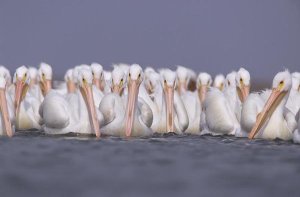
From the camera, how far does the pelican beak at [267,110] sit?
39.1 ft

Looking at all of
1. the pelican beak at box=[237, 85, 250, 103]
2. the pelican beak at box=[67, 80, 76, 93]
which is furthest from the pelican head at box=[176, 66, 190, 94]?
the pelican beak at box=[237, 85, 250, 103]

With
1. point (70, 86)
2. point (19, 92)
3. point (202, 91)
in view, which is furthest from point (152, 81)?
point (19, 92)

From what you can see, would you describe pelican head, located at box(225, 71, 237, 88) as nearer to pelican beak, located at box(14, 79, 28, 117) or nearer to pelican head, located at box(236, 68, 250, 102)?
pelican head, located at box(236, 68, 250, 102)

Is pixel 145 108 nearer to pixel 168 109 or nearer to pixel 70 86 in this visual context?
pixel 168 109

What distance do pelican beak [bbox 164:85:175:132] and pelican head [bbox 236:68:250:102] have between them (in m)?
1.17

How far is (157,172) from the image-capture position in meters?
8.02

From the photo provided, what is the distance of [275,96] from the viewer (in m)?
12.0

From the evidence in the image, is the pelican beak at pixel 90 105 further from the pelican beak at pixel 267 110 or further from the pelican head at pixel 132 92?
the pelican beak at pixel 267 110

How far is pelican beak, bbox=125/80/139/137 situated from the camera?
1211 cm

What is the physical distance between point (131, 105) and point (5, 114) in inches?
73.5

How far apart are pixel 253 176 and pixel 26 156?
8.75 ft

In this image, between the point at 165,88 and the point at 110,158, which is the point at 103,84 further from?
the point at 110,158

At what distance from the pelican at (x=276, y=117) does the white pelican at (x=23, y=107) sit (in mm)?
4018

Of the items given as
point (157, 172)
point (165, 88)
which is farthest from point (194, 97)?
point (157, 172)
